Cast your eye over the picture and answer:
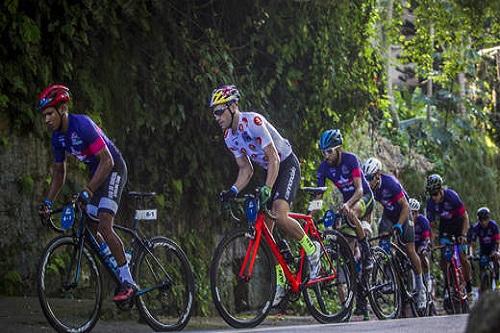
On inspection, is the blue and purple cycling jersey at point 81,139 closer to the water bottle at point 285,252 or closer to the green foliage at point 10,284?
the green foliage at point 10,284

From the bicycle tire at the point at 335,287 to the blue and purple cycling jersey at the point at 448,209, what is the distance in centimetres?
542

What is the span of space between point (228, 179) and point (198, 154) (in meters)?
0.88

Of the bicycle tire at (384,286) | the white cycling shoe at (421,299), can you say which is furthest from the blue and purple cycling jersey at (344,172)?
the white cycling shoe at (421,299)

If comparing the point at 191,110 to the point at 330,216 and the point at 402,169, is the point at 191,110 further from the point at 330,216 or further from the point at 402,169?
the point at 402,169

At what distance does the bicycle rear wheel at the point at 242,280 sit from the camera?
9.95 metres

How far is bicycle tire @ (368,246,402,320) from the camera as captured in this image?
13.1 metres

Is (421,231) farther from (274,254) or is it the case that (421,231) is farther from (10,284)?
(10,284)

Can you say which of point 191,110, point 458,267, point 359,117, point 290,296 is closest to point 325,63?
point 359,117

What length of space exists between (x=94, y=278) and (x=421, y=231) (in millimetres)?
8920

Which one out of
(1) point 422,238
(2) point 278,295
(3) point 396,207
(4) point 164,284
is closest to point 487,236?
(1) point 422,238

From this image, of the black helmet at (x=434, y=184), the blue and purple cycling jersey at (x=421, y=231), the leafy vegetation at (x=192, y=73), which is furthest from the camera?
the blue and purple cycling jersey at (x=421, y=231)

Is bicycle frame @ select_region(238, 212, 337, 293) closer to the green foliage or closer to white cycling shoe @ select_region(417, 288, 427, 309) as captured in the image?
the green foliage

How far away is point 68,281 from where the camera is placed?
920 cm

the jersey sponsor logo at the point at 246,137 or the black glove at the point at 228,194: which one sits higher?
the jersey sponsor logo at the point at 246,137
